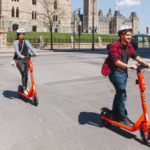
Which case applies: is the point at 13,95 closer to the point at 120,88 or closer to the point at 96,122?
the point at 96,122

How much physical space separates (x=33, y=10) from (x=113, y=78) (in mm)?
61857

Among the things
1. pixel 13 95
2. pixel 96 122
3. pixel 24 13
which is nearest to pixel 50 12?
pixel 24 13

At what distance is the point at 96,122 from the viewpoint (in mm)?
4410

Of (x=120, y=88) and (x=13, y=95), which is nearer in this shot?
(x=120, y=88)

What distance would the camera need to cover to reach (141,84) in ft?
10.9

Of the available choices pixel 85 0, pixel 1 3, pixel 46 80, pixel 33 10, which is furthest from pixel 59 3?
pixel 85 0

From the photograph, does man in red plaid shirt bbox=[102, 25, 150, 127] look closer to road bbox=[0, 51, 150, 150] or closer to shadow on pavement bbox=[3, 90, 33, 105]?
road bbox=[0, 51, 150, 150]

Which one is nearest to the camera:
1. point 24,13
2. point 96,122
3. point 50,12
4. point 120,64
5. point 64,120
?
point 120,64

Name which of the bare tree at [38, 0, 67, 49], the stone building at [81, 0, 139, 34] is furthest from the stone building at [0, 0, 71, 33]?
the stone building at [81, 0, 139, 34]

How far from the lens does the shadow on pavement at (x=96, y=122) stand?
3792 mm

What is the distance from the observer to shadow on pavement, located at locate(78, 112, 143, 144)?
12.4ft

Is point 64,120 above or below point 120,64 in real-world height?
below

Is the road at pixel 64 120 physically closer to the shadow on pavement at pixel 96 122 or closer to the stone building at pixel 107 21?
the shadow on pavement at pixel 96 122

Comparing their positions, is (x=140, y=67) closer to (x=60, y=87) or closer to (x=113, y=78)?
(x=113, y=78)
